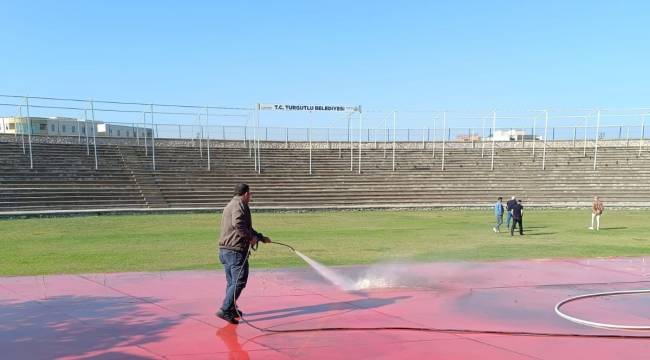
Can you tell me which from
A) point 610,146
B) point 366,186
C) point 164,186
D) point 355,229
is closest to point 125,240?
point 355,229

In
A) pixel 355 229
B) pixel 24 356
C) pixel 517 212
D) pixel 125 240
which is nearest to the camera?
pixel 24 356

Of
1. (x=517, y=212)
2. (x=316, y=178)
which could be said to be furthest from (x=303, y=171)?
(x=517, y=212)

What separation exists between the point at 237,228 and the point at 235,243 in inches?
8.0

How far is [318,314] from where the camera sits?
317 inches

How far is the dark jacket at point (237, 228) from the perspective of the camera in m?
7.20

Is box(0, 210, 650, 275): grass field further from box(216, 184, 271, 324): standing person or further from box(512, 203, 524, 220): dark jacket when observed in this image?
box(216, 184, 271, 324): standing person

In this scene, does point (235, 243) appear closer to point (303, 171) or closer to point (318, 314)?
point (318, 314)

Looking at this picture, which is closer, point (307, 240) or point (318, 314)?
point (318, 314)

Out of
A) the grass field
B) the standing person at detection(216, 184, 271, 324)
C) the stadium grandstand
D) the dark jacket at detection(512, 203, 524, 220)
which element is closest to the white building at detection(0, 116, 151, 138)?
the stadium grandstand

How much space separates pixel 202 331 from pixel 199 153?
38.3 metres

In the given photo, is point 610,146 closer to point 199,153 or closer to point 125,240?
point 199,153

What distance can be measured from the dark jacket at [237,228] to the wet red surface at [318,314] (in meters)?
1.06

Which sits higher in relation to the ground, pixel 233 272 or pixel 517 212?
pixel 233 272

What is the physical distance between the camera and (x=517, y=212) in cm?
2069
